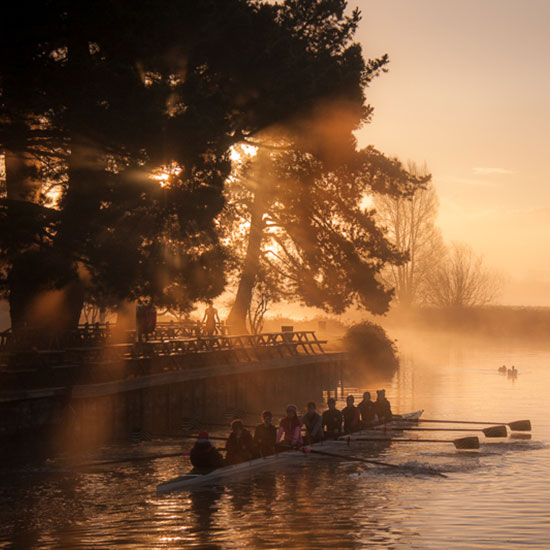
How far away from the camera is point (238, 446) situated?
20750 mm

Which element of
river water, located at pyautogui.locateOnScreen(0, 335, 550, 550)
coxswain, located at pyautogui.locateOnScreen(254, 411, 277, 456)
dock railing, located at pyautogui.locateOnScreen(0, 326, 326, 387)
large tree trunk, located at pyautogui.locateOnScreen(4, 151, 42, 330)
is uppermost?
large tree trunk, located at pyautogui.locateOnScreen(4, 151, 42, 330)

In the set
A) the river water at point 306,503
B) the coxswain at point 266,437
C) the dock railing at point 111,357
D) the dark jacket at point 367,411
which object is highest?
the dock railing at point 111,357

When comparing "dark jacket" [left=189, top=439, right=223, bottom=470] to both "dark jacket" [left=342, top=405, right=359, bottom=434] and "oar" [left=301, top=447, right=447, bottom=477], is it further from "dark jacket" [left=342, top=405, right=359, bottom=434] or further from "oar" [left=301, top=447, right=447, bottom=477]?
"dark jacket" [left=342, top=405, right=359, bottom=434]

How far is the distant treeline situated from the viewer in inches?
3595

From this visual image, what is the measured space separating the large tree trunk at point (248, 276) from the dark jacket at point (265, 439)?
25024mm

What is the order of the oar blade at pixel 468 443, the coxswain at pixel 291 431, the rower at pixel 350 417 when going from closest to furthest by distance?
1. the coxswain at pixel 291 431
2. the oar blade at pixel 468 443
3. the rower at pixel 350 417

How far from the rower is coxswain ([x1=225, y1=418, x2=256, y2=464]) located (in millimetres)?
5952

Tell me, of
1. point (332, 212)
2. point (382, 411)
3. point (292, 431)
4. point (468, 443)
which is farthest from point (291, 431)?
point (332, 212)

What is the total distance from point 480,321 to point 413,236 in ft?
46.8

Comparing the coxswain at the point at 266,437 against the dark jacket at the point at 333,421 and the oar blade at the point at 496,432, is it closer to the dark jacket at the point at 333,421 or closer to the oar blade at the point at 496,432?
the dark jacket at the point at 333,421

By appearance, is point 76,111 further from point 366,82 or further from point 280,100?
point 366,82

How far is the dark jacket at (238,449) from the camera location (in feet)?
67.4

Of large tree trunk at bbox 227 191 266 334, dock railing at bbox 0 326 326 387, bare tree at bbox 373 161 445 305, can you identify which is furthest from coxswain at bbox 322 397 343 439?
bare tree at bbox 373 161 445 305

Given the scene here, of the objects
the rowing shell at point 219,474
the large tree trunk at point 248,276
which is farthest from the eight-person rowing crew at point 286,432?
the large tree trunk at point 248,276
